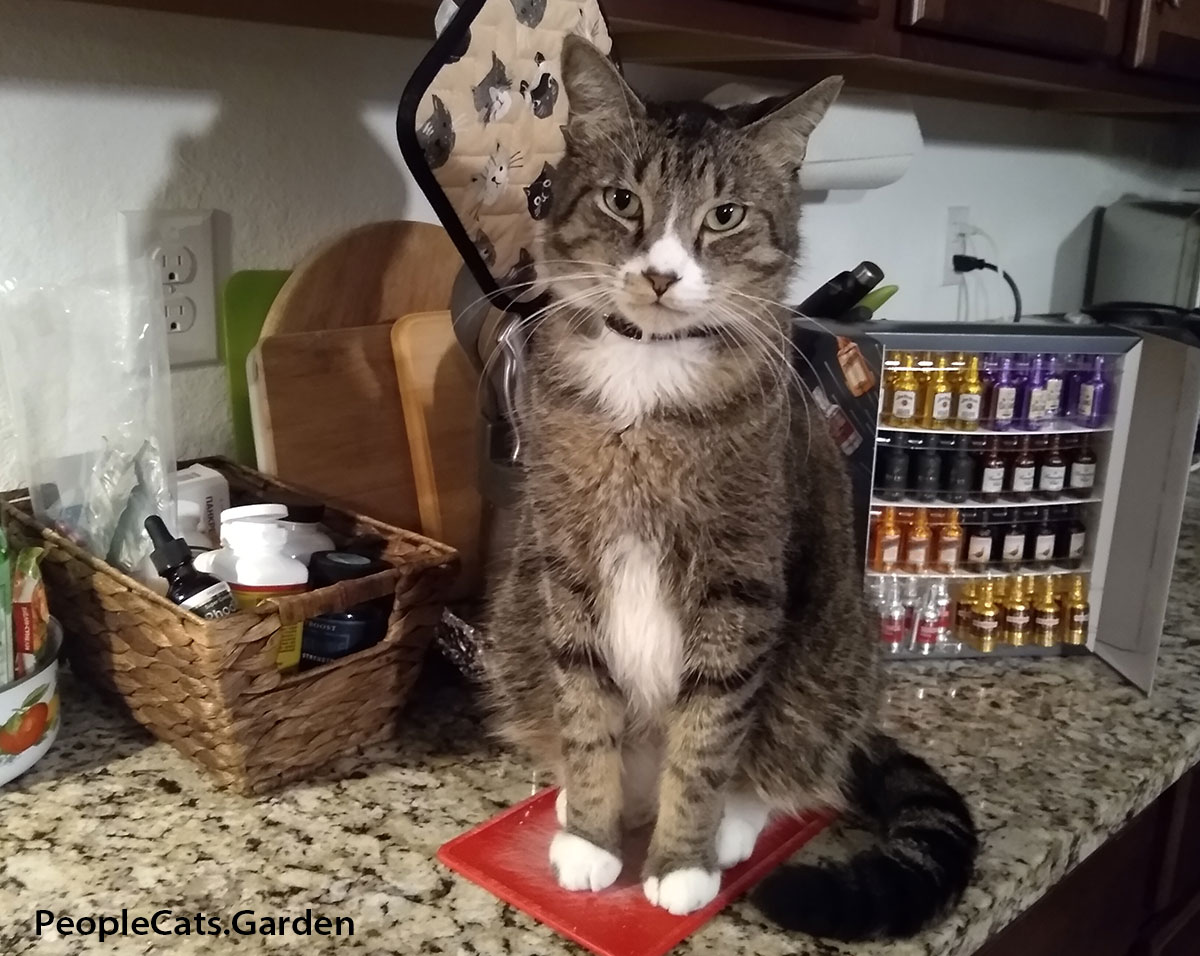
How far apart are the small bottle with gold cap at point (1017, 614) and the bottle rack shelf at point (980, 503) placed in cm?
8

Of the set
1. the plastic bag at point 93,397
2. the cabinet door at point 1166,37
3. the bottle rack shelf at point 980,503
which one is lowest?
the bottle rack shelf at point 980,503

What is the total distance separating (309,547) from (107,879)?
0.97 ft

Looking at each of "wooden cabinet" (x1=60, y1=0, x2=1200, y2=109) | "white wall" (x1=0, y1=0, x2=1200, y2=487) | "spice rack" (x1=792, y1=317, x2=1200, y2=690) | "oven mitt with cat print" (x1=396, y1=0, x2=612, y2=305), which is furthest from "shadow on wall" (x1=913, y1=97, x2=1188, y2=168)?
"oven mitt with cat print" (x1=396, y1=0, x2=612, y2=305)

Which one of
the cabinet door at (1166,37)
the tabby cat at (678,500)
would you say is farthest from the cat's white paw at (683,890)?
the cabinet door at (1166,37)

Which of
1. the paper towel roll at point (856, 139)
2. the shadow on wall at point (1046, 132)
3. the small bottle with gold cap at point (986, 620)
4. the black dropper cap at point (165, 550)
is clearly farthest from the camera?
the shadow on wall at point (1046, 132)

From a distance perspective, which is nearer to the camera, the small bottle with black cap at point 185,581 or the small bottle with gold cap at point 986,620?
the small bottle with black cap at point 185,581

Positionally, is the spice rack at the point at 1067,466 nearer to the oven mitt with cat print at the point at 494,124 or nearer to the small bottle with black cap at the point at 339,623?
the oven mitt with cat print at the point at 494,124

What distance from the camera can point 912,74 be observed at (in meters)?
Result: 1.47

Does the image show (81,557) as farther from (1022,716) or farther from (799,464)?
(1022,716)

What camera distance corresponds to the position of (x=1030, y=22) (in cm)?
128

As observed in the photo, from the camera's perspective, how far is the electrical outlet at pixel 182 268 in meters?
1.00

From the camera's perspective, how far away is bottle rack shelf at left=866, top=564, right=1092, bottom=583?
3.67ft

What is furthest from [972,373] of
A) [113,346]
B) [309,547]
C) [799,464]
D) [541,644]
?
[113,346]

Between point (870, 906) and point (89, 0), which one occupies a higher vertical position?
point (89, 0)
